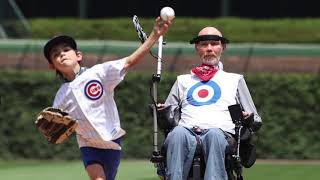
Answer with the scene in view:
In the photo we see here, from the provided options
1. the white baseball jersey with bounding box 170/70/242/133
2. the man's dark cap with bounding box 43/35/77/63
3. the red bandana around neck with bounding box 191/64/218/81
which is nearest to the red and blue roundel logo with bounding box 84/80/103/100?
the man's dark cap with bounding box 43/35/77/63

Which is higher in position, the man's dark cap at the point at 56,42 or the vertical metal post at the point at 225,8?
the man's dark cap at the point at 56,42

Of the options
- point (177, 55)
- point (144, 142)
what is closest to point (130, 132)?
point (144, 142)

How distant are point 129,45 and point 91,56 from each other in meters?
1.11

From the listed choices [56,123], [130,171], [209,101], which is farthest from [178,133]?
[130,171]

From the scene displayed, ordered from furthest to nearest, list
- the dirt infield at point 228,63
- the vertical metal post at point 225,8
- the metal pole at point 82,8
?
the metal pole at point 82,8, the vertical metal post at point 225,8, the dirt infield at point 228,63

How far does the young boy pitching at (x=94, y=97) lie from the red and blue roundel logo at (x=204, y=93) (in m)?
0.91

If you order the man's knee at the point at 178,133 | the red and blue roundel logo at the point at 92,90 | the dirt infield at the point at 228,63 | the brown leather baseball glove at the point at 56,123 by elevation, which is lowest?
the dirt infield at the point at 228,63

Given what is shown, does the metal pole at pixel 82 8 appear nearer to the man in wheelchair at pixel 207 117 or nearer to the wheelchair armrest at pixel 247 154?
the man in wheelchair at pixel 207 117

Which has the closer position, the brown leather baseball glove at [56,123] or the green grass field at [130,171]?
the brown leather baseball glove at [56,123]

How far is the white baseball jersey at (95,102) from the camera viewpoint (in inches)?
291

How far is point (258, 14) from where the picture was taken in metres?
27.3

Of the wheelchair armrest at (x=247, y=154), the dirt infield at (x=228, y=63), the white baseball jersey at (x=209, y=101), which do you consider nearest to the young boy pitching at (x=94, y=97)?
the white baseball jersey at (x=209, y=101)

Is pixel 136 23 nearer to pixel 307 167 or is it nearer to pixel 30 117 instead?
pixel 307 167

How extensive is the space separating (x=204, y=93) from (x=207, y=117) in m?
0.25
